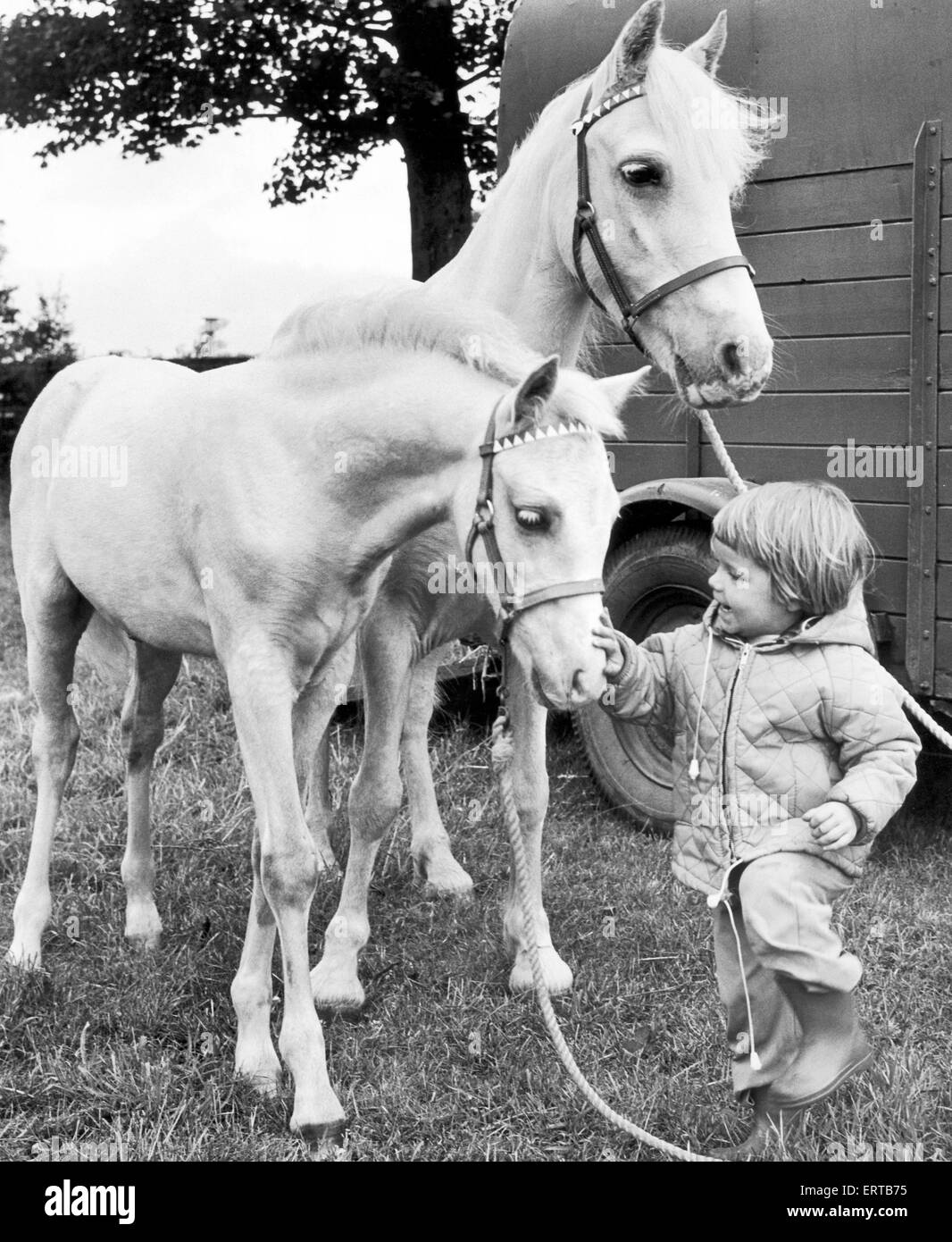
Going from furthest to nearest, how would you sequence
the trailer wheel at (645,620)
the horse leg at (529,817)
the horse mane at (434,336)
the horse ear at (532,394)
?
the trailer wheel at (645,620) → the horse leg at (529,817) → the horse mane at (434,336) → the horse ear at (532,394)

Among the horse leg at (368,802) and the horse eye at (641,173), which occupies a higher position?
the horse eye at (641,173)

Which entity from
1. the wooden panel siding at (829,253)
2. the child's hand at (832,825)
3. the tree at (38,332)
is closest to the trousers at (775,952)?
the child's hand at (832,825)

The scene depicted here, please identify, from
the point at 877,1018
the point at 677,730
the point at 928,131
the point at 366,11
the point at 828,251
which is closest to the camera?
the point at 677,730

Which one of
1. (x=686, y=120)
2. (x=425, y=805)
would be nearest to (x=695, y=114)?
(x=686, y=120)

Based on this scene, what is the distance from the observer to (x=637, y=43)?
3.01m

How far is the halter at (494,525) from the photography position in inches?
88.1

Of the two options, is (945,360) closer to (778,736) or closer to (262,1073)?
(778,736)

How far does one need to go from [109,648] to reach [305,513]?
1.39m

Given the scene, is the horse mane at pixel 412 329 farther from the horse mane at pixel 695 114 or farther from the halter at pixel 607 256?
the horse mane at pixel 695 114

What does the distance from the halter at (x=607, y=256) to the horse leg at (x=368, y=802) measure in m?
0.94

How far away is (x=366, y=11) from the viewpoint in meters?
8.27
